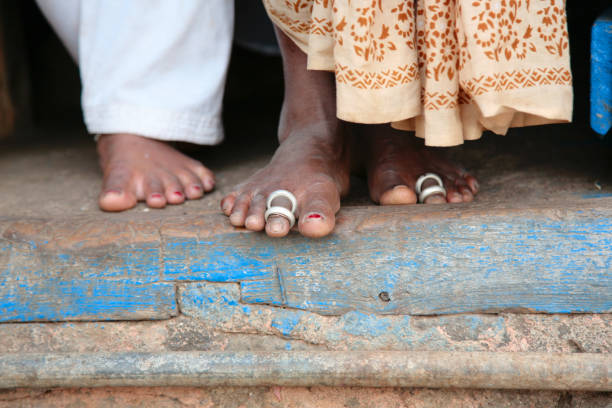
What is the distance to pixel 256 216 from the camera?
3.60 feet

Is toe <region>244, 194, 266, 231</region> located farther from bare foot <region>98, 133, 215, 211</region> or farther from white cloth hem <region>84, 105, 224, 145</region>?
white cloth hem <region>84, 105, 224, 145</region>

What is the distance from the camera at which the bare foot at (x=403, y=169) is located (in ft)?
4.05

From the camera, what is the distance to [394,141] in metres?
1.38

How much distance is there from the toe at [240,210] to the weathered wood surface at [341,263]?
21 mm

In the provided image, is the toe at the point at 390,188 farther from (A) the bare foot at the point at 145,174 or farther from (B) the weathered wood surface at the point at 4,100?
(B) the weathered wood surface at the point at 4,100

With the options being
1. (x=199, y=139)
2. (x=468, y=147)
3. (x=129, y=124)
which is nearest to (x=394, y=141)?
(x=468, y=147)

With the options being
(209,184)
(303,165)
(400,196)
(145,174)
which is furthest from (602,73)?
(145,174)

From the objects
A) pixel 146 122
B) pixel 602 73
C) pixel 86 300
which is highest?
pixel 602 73

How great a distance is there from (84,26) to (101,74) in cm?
14

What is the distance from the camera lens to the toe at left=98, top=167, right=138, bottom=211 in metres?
1.33

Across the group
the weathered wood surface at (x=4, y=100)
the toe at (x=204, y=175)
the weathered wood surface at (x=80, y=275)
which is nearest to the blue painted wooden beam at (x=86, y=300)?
the weathered wood surface at (x=80, y=275)

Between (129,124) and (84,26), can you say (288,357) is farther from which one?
(84,26)

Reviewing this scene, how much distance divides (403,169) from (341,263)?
303 millimetres

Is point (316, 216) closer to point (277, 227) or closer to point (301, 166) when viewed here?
point (277, 227)
